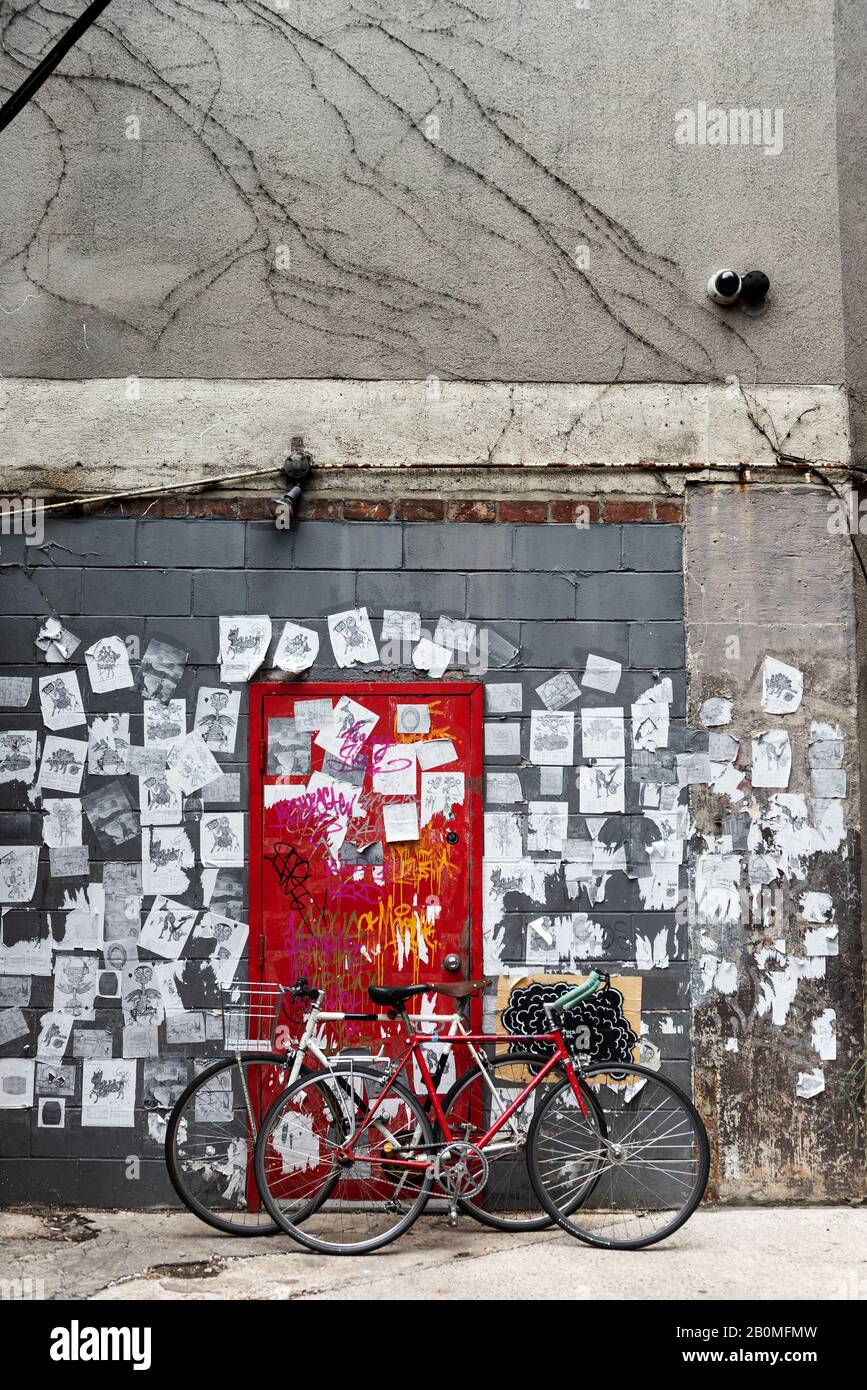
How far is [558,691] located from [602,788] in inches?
19.8

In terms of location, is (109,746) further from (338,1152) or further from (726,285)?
(726,285)

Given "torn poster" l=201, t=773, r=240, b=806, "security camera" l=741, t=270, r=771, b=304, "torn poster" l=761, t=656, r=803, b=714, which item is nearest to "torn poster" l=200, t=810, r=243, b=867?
"torn poster" l=201, t=773, r=240, b=806

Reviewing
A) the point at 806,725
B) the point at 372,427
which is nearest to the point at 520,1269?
the point at 806,725

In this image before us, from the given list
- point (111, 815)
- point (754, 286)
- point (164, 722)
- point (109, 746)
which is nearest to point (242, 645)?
point (164, 722)

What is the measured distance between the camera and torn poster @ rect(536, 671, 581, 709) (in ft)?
18.3

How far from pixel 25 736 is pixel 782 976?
3735 millimetres

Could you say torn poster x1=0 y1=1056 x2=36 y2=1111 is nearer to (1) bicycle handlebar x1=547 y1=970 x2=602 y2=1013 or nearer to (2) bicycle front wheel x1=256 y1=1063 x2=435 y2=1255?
(2) bicycle front wheel x1=256 y1=1063 x2=435 y2=1255

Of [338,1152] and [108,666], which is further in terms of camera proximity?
[108,666]

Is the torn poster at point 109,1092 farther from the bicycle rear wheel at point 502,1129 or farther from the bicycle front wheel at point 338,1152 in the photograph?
the bicycle rear wheel at point 502,1129

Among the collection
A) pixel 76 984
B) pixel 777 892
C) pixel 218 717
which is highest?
pixel 218 717

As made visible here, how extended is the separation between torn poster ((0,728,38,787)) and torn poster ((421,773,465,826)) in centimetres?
185

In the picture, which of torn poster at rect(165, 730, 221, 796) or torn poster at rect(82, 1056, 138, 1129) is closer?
torn poster at rect(82, 1056, 138, 1129)

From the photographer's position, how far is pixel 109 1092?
214 inches

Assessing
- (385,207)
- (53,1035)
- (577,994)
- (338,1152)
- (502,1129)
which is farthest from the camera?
(385,207)
